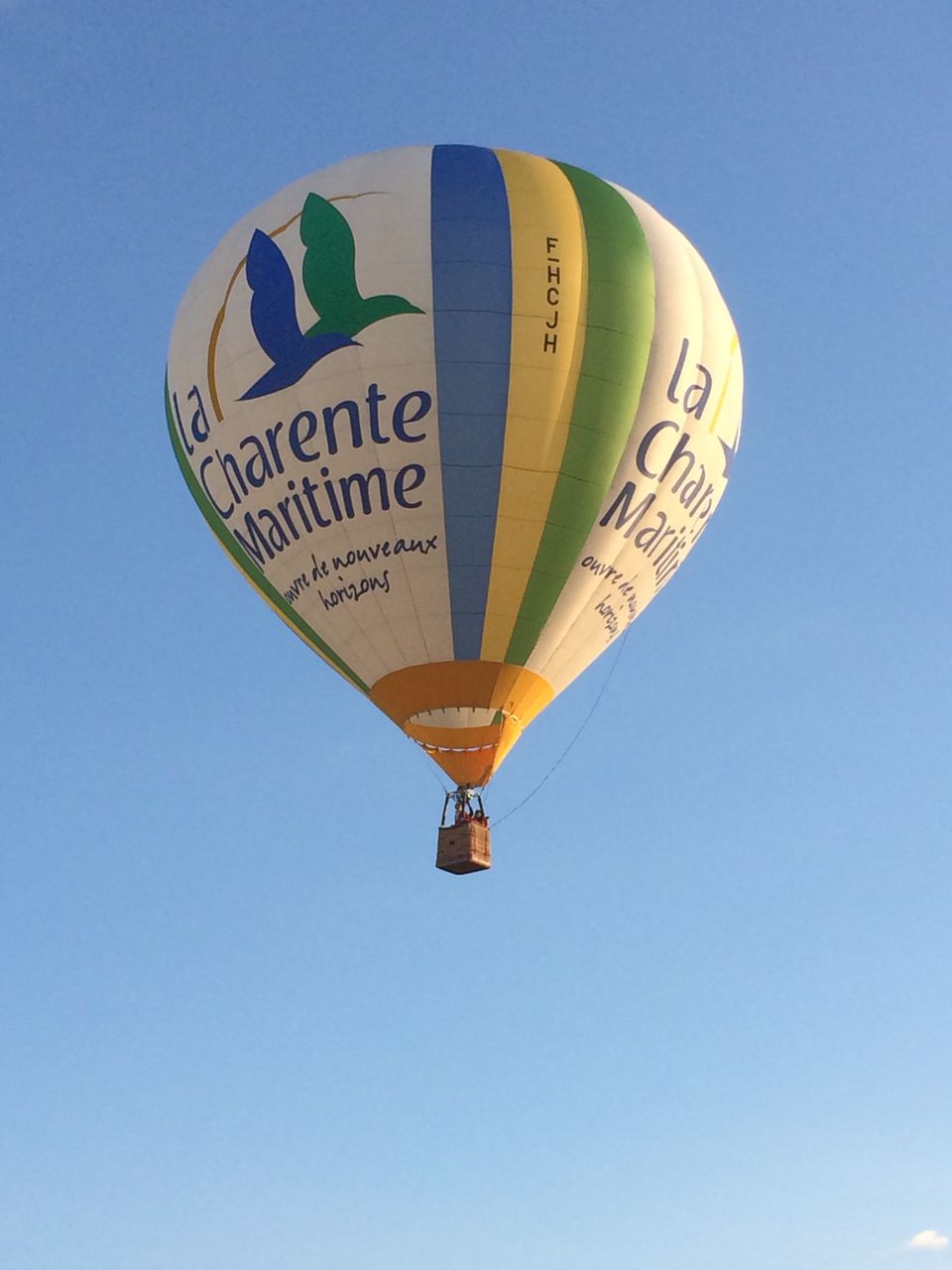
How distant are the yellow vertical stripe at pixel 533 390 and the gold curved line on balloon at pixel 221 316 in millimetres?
2555

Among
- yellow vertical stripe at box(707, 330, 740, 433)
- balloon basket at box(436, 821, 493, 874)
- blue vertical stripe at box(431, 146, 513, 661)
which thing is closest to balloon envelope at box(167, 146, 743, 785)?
blue vertical stripe at box(431, 146, 513, 661)

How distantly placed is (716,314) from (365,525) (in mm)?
6685

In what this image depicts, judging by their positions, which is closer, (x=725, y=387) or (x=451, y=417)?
(x=451, y=417)

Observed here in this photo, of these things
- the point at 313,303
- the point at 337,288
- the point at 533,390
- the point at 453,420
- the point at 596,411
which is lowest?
the point at 453,420

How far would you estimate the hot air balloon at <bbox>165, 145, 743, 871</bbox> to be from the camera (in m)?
33.5

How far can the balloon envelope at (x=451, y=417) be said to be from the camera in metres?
33.5

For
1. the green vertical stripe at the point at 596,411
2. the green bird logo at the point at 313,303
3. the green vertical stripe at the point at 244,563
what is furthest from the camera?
the green vertical stripe at the point at 244,563

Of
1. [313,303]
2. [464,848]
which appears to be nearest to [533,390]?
[313,303]

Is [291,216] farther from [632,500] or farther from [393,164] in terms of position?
[632,500]

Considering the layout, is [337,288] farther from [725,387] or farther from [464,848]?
[464,848]

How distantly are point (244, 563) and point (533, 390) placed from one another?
18.2 feet

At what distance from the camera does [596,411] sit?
33781 mm

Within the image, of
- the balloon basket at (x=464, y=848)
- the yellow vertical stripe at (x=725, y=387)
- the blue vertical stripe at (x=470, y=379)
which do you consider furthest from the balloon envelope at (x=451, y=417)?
the balloon basket at (x=464, y=848)

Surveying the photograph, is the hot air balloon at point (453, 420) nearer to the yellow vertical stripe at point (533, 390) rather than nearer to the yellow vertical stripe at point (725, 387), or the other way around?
the yellow vertical stripe at point (533, 390)
